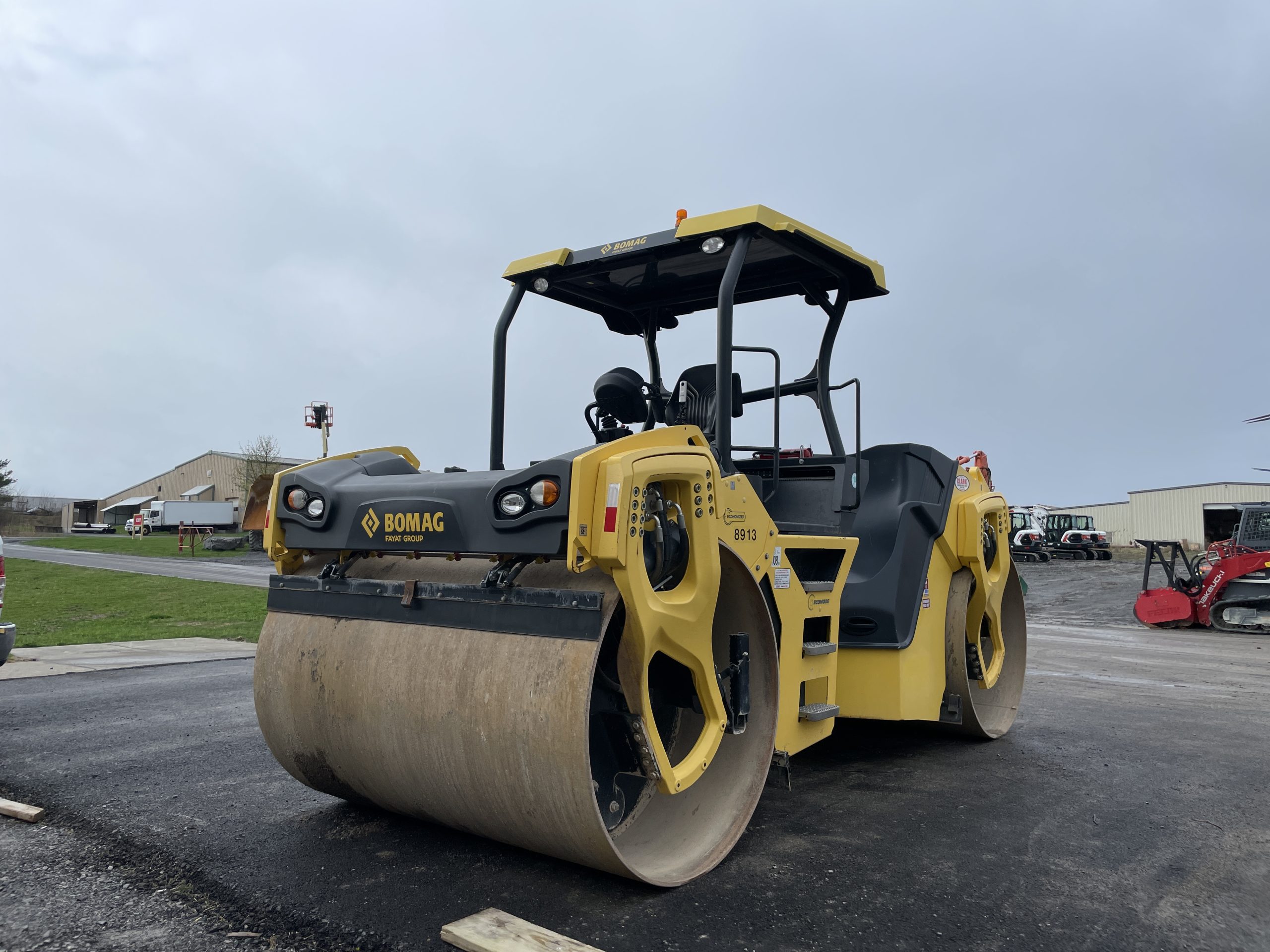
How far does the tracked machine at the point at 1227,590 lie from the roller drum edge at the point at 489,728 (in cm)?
1433

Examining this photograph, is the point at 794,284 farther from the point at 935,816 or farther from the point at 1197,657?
the point at 1197,657

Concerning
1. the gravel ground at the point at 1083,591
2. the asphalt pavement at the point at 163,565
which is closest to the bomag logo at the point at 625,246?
the gravel ground at the point at 1083,591

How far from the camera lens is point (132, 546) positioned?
139 feet

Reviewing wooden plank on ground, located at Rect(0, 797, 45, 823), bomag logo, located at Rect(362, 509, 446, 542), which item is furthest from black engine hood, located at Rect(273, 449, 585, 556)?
wooden plank on ground, located at Rect(0, 797, 45, 823)

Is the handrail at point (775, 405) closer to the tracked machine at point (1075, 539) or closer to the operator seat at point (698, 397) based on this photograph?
the operator seat at point (698, 397)

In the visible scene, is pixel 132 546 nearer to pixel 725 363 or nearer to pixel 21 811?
pixel 21 811

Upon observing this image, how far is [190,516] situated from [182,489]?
22.7 meters

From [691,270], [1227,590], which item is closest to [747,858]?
[691,270]

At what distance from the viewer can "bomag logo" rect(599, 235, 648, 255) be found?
441cm

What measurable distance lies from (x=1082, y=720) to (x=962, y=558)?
2.13 metres

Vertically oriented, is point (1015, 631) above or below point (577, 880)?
above

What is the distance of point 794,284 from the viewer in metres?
5.04

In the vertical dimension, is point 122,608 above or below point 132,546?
below

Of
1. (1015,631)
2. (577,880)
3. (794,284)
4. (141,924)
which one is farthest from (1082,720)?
(141,924)
